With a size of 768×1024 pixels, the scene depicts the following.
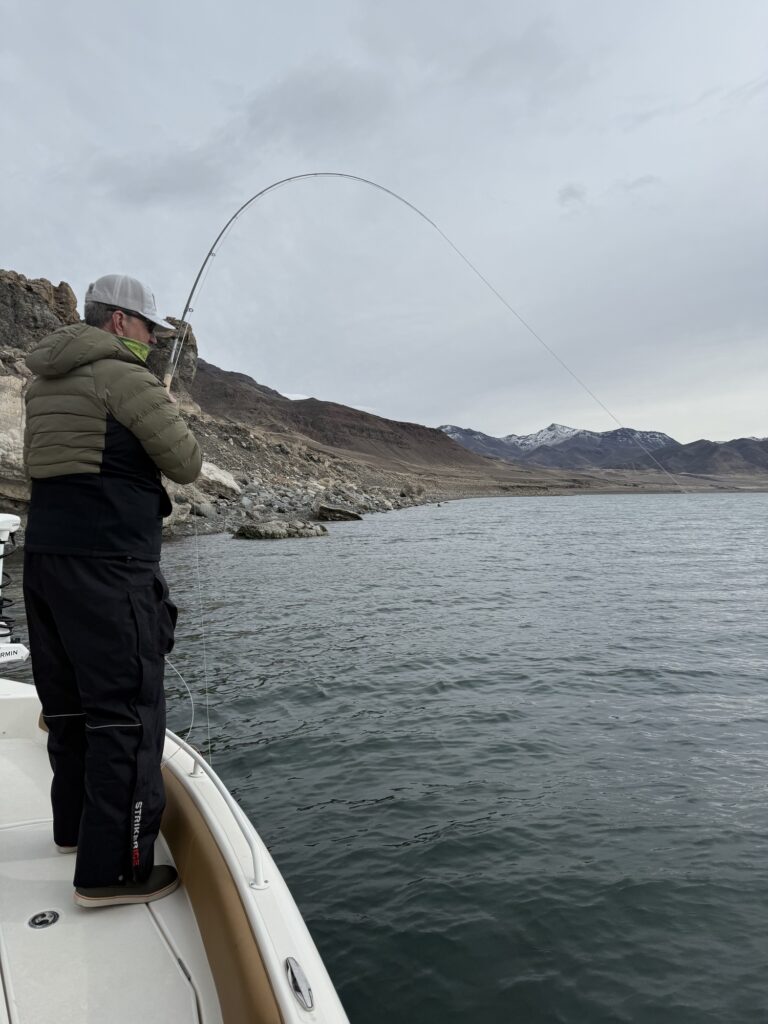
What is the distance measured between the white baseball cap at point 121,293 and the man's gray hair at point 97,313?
0.07 ft

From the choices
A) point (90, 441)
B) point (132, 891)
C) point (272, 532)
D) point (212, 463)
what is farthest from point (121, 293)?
point (212, 463)

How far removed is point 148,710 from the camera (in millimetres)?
2820

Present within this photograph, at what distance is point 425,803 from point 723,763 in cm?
268

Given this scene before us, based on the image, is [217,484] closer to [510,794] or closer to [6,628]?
[6,628]

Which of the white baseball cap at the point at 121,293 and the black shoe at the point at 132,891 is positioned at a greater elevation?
the white baseball cap at the point at 121,293

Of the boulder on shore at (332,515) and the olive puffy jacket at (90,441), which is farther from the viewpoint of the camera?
the boulder on shore at (332,515)

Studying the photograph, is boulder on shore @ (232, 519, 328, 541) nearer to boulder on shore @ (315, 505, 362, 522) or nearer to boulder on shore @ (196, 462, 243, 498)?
boulder on shore @ (196, 462, 243, 498)

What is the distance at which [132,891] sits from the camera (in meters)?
2.79

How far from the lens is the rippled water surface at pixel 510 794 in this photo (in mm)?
3520

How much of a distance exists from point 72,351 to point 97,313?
36 centimetres

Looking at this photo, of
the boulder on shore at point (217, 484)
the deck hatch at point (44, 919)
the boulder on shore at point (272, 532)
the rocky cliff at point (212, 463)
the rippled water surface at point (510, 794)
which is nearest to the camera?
the deck hatch at point (44, 919)

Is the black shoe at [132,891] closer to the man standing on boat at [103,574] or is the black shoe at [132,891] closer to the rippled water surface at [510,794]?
the man standing on boat at [103,574]

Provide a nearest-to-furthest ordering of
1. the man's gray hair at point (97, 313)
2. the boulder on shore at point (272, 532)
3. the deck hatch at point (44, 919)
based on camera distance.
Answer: the deck hatch at point (44, 919) → the man's gray hair at point (97, 313) → the boulder on shore at point (272, 532)

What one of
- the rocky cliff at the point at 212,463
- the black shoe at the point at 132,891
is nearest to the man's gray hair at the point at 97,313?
the rocky cliff at the point at 212,463
